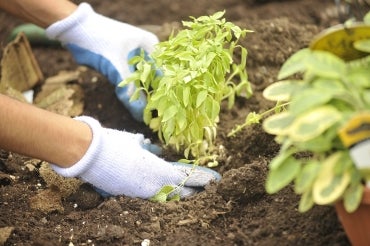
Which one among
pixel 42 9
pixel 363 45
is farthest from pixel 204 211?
pixel 42 9

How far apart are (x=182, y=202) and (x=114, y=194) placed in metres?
0.24

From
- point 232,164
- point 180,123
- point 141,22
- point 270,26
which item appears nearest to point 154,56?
point 180,123

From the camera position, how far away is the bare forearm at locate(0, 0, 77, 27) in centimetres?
259

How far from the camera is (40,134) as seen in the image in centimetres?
189

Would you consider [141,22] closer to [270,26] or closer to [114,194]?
[270,26]

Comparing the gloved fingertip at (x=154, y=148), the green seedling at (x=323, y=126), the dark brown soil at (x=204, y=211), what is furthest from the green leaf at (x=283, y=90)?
the gloved fingertip at (x=154, y=148)

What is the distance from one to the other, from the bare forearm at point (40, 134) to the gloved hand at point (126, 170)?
39mm

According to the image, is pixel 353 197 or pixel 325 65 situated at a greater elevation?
pixel 325 65

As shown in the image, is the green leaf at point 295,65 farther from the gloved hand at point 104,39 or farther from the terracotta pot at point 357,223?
the gloved hand at point 104,39

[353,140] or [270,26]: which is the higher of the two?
[353,140]

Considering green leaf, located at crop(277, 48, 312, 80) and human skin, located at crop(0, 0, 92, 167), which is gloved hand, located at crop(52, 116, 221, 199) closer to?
human skin, located at crop(0, 0, 92, 167)

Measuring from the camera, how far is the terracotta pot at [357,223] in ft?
5.00

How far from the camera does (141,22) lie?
136 inches

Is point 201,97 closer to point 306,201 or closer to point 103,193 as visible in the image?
point 103,193
